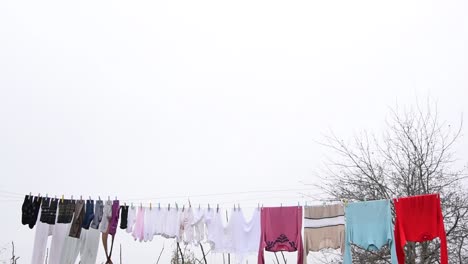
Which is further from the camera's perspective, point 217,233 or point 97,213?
point 97,213

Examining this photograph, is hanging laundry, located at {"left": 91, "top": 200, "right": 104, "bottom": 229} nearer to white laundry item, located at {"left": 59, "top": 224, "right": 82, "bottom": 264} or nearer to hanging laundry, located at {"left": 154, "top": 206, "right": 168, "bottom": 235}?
white laundry item, located at {"left": 59, "top": 224, "right": 82, "bottom": 264}

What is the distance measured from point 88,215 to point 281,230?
12.7 ft

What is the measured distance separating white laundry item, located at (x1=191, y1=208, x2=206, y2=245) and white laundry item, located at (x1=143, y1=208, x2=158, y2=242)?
81 cm

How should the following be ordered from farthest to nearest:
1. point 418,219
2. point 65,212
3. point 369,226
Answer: point 65,212
point 369,226
point 418,219

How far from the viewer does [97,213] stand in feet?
33.1

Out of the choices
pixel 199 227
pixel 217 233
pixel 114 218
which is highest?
pixel 114 218

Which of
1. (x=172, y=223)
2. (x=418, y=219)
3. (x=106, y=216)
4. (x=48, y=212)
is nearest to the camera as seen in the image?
(x=418, y=219)

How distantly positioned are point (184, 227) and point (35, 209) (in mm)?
2912

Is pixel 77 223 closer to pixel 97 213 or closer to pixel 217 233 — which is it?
pixel 97 213

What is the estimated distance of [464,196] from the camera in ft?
33.2

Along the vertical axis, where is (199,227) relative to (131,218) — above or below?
below

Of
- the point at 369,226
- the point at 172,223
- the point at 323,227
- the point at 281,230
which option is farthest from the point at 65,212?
the point at 369,226

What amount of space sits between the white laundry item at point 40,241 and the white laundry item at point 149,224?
1889mm

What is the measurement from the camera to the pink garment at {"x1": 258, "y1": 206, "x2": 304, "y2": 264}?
29.7 ft
